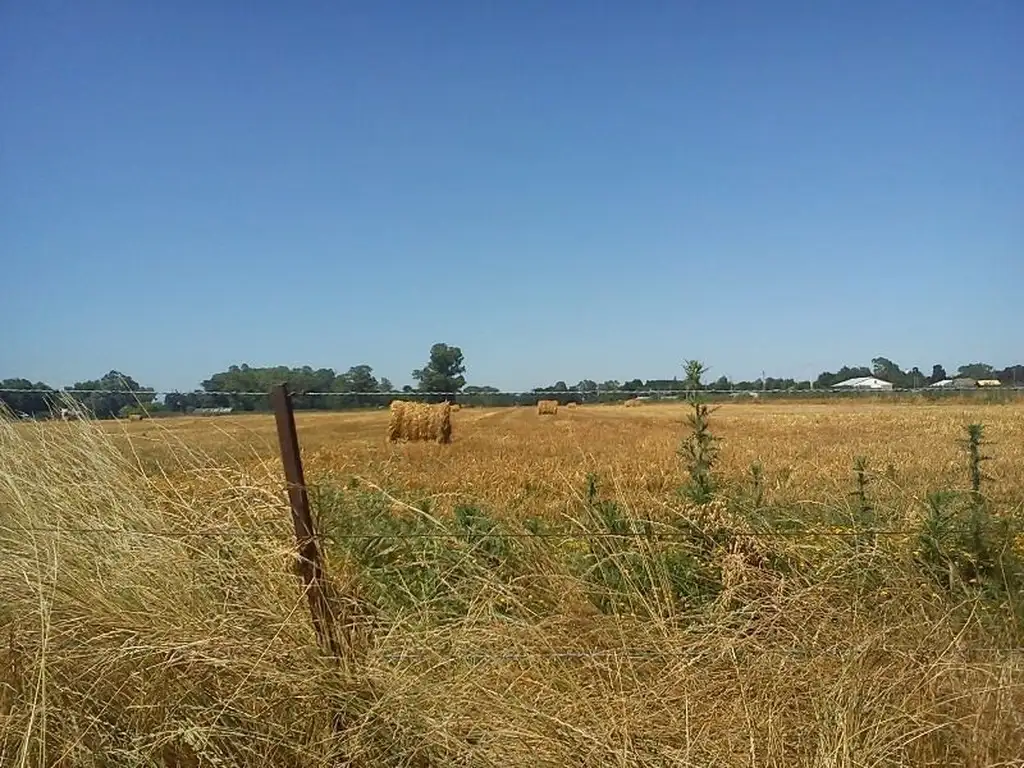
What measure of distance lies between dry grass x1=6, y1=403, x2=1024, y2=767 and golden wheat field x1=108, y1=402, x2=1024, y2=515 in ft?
1.52

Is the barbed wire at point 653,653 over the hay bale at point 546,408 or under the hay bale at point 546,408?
under

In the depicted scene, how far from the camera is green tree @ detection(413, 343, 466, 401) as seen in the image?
34.8 ft

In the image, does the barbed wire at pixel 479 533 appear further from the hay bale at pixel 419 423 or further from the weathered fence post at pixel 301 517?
the hay bale at pixel 419 423

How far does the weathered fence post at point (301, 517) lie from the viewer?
2.90m

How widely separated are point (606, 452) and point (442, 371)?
3173 mm

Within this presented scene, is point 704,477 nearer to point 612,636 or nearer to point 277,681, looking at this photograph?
point 612,636

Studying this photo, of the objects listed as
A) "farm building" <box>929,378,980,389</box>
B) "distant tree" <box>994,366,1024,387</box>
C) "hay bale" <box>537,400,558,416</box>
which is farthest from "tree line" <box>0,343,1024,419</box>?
"hay bale" <box>537,400,558,416</box>

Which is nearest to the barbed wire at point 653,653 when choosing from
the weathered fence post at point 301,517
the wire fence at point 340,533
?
the wire fence at point 340,533

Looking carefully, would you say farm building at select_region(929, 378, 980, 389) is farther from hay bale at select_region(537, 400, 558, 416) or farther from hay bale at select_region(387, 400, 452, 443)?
hay bale at select_region(537, 400, 558, 416)

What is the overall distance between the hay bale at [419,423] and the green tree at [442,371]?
3.74 m

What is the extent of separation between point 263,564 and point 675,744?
5.67 feet

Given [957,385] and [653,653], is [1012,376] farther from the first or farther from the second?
[653,653]

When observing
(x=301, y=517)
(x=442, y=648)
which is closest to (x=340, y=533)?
(x=301, y=517)

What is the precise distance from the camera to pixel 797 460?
11406 mm
